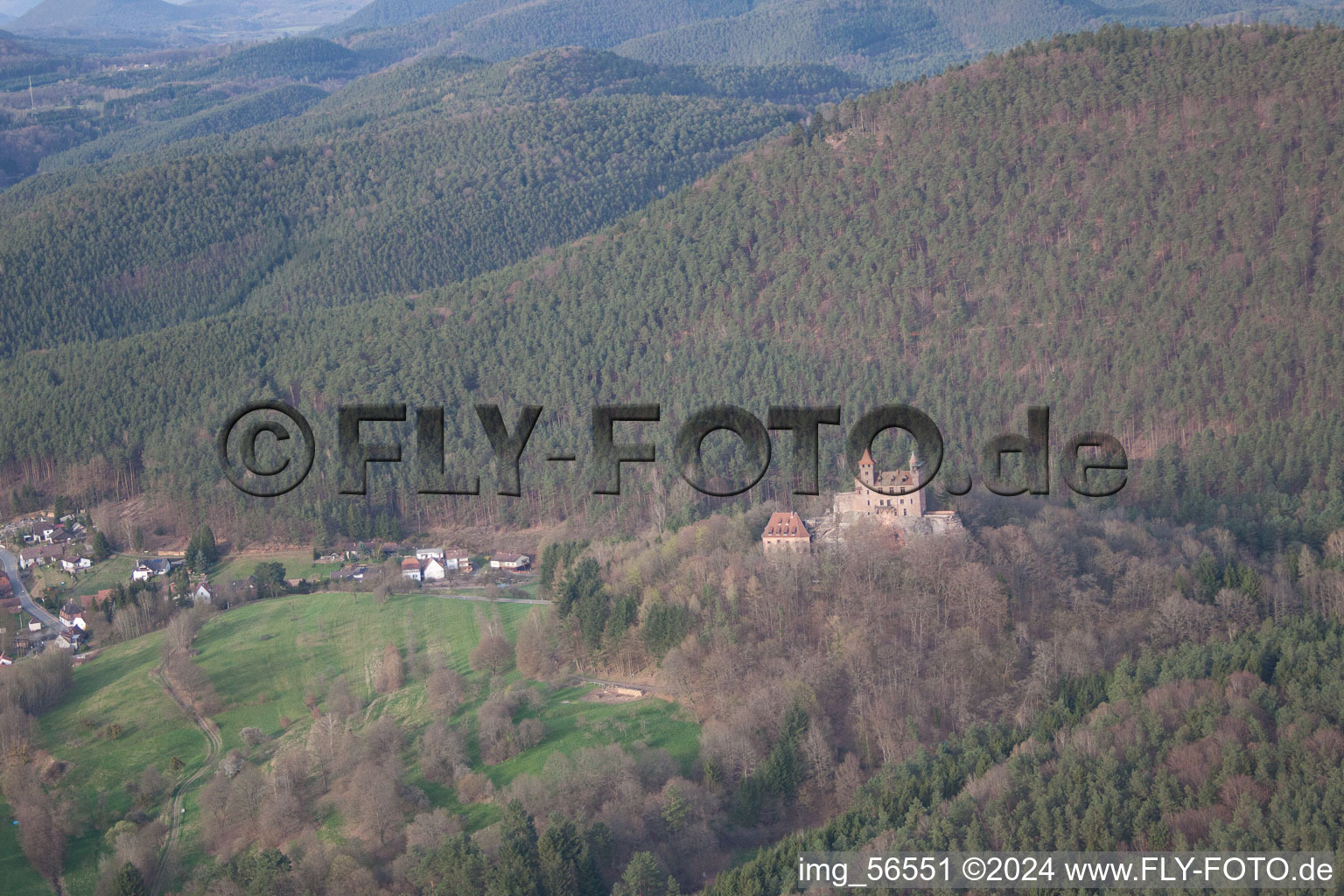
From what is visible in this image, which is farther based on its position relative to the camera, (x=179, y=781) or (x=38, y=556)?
(x=38, y=556)

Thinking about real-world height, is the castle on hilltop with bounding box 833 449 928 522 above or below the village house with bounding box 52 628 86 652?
above

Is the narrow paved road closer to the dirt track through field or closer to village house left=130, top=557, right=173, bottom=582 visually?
village house left=130, top=557, right=173, bottom=582

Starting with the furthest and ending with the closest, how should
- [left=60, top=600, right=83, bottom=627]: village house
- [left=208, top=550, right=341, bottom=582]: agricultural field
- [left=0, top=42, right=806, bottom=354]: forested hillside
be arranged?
[left=0, top=42, right=806, bottom=354]: forested hillside, [left=208, top=550, right=341, bottom=582]: agricultural field, [left=60, top=600, right=83, bottom=627]: village house

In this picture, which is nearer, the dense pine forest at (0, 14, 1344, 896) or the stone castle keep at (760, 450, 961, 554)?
the dense pine forest at (0, 14, 1344, 896)

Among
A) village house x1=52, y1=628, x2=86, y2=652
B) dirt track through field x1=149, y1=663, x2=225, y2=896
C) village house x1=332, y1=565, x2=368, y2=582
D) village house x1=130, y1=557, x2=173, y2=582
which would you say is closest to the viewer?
dirt track through field x1=149, y1=663, x2=225, y2=896

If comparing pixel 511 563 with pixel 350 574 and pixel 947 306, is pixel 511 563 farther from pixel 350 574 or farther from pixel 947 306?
pixel 947 306

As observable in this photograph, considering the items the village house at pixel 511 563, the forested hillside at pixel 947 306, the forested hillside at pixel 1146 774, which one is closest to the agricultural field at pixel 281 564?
the forested hillside at pixel 947 306
